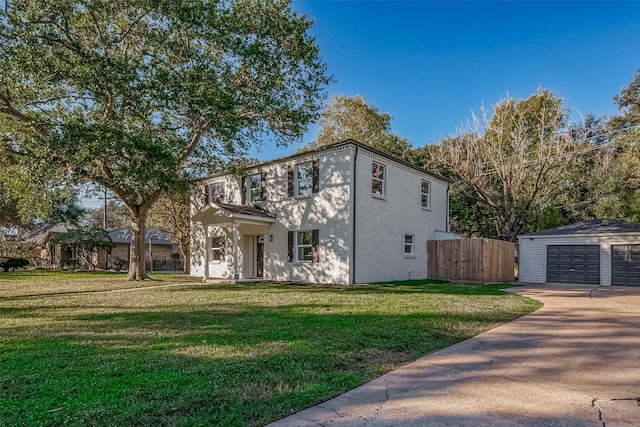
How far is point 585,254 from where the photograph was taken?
669 inches

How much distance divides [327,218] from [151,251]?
942 inches

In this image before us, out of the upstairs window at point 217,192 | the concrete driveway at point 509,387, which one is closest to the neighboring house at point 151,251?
the upstairs window at point 217,192

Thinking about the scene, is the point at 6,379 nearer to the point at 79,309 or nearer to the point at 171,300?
the point at 79,309

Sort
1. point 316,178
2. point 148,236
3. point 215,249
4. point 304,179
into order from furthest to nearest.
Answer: point 148,236 → point 215,249 → point 304,179 → point 316,178

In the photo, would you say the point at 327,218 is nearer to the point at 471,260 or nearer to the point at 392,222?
the point at 392,222

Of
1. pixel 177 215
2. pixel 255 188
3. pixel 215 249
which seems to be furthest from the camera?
pixel 177 215

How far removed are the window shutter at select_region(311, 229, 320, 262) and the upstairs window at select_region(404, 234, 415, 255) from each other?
4.39 m

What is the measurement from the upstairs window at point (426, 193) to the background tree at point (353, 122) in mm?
9943

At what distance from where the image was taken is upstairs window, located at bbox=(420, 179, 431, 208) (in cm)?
1886

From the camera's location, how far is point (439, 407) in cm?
333

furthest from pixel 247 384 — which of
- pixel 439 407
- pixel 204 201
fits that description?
pixel 204 201

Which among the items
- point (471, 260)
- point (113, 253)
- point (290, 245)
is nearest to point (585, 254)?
point (471, 260)

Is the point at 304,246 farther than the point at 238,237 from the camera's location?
No

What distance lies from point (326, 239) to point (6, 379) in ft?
39.0
